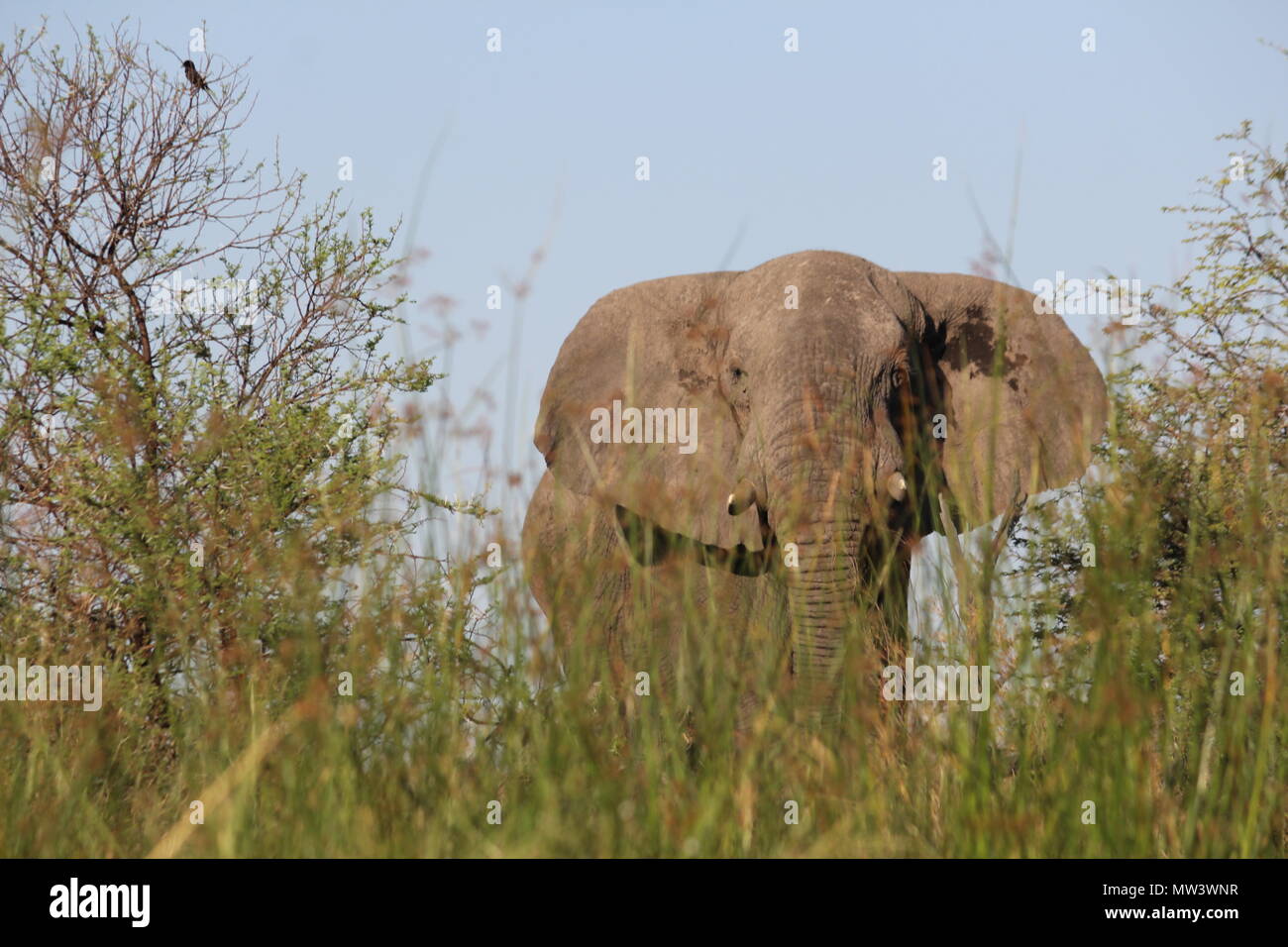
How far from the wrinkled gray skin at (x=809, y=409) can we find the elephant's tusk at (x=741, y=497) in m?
0.01

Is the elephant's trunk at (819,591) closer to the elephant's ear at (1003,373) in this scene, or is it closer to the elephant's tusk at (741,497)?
the elephant's tusk at (741,497)

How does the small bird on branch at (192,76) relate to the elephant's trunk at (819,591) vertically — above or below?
above

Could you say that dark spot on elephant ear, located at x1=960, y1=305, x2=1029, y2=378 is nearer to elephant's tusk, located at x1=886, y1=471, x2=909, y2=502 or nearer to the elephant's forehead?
the elephant's forehead

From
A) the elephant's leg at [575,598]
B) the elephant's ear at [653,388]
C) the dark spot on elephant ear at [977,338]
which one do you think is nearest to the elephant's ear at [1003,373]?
the dark spot on elephant ear at [977,338]

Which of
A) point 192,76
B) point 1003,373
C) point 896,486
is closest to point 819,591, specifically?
point 896,486

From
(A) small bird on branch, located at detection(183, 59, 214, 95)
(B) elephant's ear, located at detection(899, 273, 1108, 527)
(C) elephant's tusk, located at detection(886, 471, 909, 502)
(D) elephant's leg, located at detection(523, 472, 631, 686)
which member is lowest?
→ (D) elephant's leg, located at detection(523, 472, 631, 686)

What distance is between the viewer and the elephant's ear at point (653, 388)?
32.4 feet

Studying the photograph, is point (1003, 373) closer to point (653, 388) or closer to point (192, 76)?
point (653, 388)

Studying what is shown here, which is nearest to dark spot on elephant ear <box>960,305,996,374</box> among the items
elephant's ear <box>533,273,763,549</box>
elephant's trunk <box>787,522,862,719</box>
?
elephant's ear <box>533,273,763,549</box>

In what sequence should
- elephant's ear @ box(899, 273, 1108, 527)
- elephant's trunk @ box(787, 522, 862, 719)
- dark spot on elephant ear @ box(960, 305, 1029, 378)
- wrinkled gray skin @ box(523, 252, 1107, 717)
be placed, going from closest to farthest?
1. elephant's trunk @ box(787, 522, 862, 719)
2. wrinkled gray skin @ box(523, 252, 1107, 717)
3. elephant's ear @ box(899, 273, 1108, 527)
4. dark spot on elephant ear @ box(960, 305, 1029, 378)

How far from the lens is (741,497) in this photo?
9156mm

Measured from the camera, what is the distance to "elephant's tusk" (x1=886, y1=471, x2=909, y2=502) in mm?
8430

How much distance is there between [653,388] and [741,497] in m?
1.60

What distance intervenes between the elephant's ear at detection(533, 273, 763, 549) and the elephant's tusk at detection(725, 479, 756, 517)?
5.3 inches
